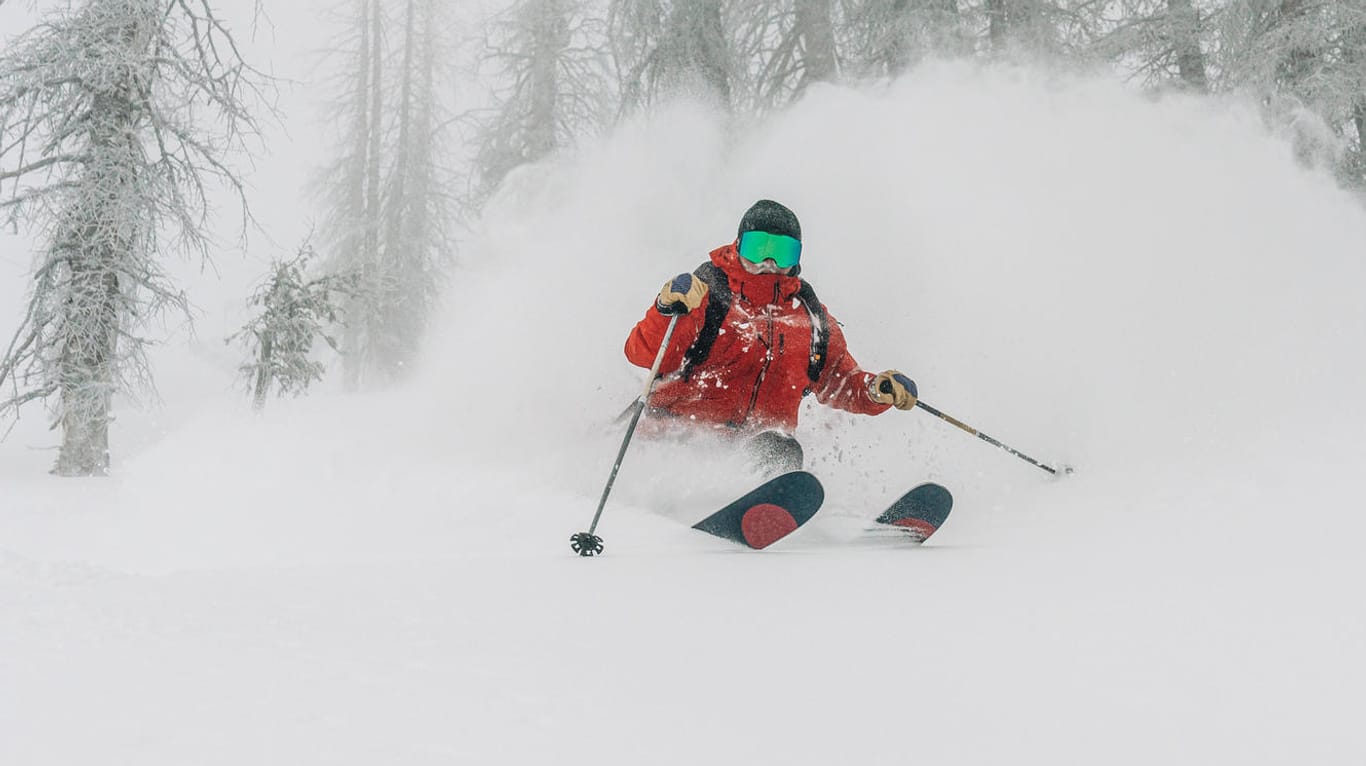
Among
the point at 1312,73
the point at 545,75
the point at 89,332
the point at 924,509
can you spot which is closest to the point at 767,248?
the point at 924,509

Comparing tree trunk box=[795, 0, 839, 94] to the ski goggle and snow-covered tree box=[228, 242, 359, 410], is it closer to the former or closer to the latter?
the ski goggle

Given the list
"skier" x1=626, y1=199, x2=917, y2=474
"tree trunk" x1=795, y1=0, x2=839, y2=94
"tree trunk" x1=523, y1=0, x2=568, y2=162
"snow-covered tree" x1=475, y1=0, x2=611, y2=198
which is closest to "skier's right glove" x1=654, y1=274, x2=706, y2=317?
"skier" x1=626, y1=199, x2=917, y2=474

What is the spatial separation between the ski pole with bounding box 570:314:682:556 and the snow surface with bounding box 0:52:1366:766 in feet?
0.34

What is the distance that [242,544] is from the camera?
5.57m

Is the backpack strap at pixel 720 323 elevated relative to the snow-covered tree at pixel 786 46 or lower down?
lower down

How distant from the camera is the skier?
17.4ft

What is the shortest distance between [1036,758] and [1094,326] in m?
5.72

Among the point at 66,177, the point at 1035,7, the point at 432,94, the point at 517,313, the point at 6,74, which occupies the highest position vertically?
the point at 432,94

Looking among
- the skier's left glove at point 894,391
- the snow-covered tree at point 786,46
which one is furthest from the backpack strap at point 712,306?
the snow-covered tree at point 786,46

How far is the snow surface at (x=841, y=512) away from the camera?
1.92m

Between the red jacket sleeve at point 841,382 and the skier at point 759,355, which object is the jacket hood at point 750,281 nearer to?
the skier at point 759,355

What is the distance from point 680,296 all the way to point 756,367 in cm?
101

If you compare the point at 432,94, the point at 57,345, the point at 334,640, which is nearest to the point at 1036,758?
the point at 334,640

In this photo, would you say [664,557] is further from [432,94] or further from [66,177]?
[432,94]
